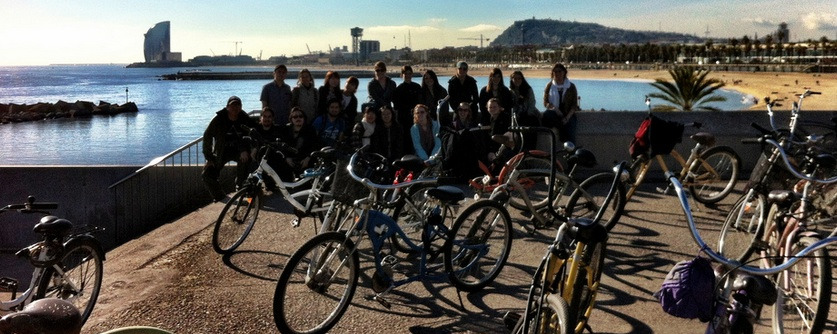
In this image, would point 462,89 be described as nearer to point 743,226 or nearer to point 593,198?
point 593,198

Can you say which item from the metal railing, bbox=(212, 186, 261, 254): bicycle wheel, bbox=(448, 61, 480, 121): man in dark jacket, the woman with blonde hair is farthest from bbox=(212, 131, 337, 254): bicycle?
the metal railing

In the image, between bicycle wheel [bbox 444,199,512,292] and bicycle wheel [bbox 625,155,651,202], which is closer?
bicycle wheel [bbox 444,199,512,292]

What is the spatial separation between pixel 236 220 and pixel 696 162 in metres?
4.97

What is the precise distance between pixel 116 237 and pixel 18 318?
37.5 ft

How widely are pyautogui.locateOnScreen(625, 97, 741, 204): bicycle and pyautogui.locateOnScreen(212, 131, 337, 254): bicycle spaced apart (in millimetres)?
2985

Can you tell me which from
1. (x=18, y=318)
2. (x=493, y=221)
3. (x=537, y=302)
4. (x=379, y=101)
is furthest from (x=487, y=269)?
(x=379, y=101)

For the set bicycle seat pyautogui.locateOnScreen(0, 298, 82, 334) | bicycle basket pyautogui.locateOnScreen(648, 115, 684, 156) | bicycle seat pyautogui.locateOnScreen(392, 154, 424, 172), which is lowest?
bicycle seat pyautogui.locateOnScreen(0, 298, 82, 334)

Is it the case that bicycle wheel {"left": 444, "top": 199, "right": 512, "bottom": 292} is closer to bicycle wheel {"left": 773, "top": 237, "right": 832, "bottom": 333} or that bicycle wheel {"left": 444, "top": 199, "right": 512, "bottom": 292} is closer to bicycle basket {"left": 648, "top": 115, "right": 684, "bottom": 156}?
bicycle wheel {"left": 773, "top": 237, "right": 832, "bottom": 333}

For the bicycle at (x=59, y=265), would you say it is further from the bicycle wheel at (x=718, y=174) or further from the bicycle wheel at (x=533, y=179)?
the bicycle wheel at (x=718, y=174)

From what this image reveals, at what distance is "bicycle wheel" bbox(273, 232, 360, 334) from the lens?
4773mm

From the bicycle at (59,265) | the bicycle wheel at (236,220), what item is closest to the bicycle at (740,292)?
the bicycle at (59,265)

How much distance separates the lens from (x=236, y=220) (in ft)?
23.6

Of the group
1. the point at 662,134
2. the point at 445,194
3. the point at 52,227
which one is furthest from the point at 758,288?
the point at 662,134

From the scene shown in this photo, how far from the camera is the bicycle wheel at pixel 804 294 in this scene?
13.5ft
